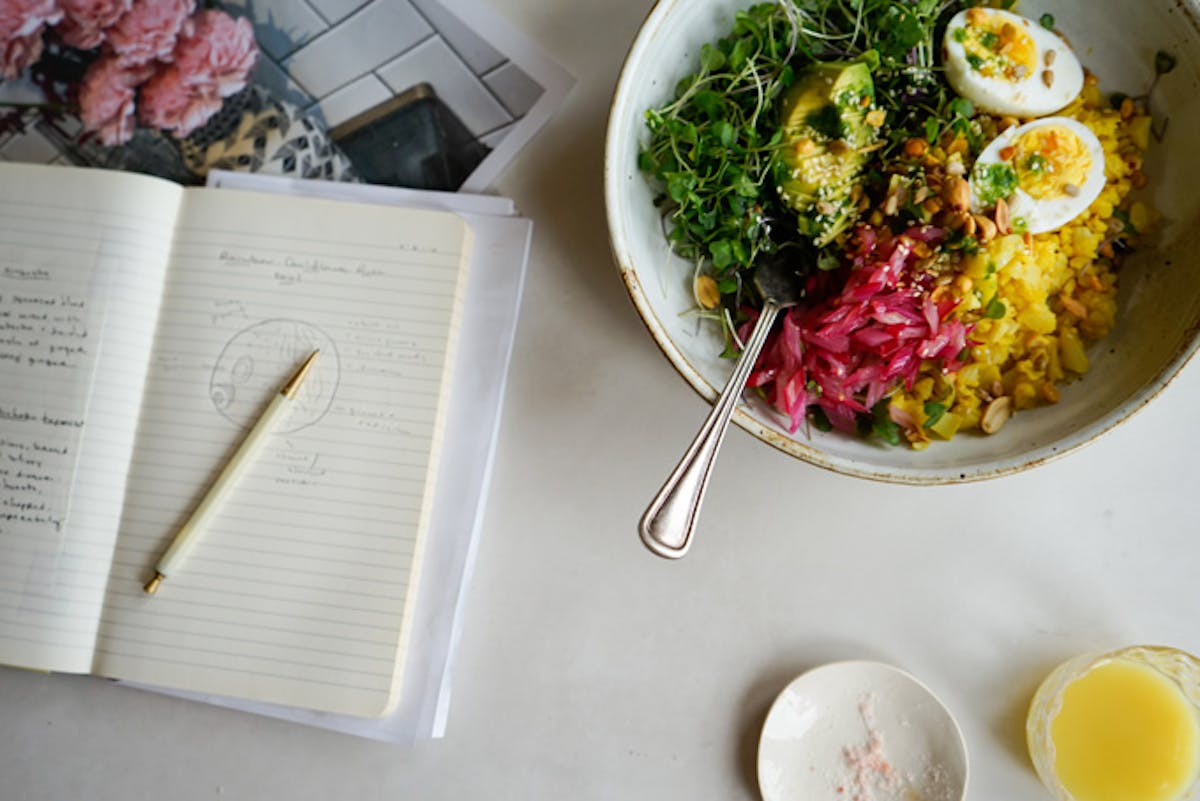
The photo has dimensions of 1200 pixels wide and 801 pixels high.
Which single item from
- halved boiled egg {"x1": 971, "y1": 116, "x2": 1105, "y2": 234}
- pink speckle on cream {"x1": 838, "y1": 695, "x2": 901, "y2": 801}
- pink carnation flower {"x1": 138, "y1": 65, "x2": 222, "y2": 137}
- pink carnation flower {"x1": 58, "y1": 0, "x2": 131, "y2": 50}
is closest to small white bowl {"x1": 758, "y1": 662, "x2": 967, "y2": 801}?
pink speckle on cream {"x1": 838, "y1": 695, "x2": 901, "y2": 801}

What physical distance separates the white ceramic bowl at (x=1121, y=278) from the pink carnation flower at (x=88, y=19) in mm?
654

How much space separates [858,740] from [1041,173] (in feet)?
1.96

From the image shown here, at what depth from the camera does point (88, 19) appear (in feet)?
3.65

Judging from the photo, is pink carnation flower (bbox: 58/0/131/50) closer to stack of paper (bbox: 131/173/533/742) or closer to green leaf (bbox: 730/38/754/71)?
stack of paper (bbox: 131/173/533/742)

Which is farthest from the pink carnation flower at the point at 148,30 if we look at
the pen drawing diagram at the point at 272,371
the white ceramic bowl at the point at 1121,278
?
the white ceramic bowl at the point at 1121,278

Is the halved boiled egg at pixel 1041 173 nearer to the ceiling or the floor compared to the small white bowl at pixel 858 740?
nearer to the ceiling

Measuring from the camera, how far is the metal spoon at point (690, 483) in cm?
80

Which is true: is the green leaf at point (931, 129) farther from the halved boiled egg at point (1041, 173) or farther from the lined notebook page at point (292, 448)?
the lined notebook page at point (292, 448)

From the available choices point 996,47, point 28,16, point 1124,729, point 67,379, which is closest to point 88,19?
point 28,16

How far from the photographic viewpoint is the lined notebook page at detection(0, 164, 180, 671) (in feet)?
3.26

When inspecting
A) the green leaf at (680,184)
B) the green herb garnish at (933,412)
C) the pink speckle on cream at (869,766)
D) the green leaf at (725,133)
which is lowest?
the pink speckle on cream at (869,766)

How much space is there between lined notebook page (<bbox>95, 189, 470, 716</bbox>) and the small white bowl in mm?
417

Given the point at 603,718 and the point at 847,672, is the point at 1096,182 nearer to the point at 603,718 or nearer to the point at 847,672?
the point at 847,672

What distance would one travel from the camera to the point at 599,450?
103 cm
